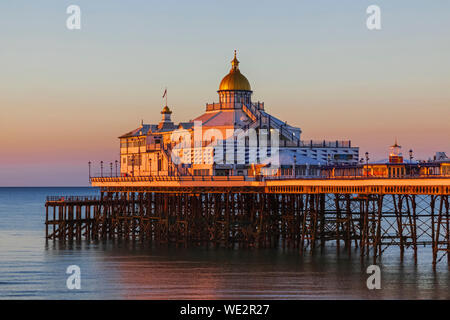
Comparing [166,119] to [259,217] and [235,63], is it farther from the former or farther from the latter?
[259,217]

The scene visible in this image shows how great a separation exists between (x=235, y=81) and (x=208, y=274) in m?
45.4

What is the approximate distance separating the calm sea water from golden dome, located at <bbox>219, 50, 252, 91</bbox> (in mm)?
26993

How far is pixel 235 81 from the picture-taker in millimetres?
114125

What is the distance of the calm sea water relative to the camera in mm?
63250

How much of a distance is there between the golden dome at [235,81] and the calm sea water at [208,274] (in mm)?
26993

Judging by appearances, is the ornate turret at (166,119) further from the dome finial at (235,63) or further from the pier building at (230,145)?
the dome finial at (235,63)

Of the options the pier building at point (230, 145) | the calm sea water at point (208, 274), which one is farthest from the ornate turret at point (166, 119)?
the calm sea water at point (208, 274)

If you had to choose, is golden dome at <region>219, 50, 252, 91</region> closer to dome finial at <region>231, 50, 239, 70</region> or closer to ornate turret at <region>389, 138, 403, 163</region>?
dome finial at <region>231, 50, 239, 70</region>

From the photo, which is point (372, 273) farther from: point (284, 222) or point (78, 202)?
point (78, 202)

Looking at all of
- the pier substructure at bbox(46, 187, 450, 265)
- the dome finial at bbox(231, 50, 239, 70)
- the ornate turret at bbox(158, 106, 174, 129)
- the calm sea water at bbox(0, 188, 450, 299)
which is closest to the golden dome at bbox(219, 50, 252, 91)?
the dome finial at bbox(231, 50, 239, 70)

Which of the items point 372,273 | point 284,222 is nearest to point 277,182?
point 284,222

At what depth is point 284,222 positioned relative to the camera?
308 ft

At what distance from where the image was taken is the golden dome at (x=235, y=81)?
114062mm
